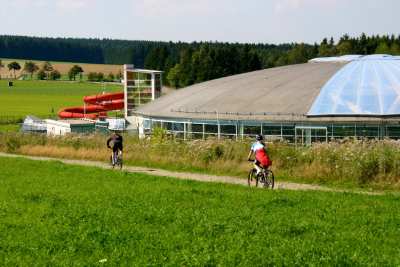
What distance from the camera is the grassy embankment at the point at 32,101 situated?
9856 centimetres

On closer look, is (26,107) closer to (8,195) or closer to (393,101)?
(393,101)

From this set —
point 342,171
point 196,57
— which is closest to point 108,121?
point 342,171

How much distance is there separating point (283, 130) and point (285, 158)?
14.9 metres

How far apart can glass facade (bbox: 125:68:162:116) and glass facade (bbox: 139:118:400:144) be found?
32.0 metres

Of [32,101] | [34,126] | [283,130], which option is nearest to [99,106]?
[34,126]

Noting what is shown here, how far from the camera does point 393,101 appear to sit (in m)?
41.7

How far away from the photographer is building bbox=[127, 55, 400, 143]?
4119 cm

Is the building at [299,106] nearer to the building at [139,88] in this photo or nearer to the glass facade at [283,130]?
the glass facade at [283,130]

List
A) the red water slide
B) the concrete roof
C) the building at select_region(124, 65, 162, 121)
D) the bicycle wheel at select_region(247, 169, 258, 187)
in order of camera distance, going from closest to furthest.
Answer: the bicycle wheel at select_region(247, 169, 258, 187), the concrete roof, the building at select_region(124, 65, 162, 121), the red water slide

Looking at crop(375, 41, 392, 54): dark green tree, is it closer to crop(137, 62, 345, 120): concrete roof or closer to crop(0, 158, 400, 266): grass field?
crop(137, 62, 345, 120): concrete roof

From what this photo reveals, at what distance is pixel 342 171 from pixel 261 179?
10.8 ft

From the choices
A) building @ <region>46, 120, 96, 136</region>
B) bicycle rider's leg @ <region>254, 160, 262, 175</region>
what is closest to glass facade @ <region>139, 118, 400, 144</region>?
bicycle rider's leg @ <region>254, 160, 262, 175</region>

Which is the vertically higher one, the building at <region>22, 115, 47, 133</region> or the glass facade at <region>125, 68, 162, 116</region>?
the glass facade at <region>125, 68, 162, 116</region>

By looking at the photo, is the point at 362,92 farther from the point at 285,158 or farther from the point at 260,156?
the point at 260,156
